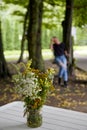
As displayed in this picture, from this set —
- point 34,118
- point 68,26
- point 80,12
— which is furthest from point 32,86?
point 80,12

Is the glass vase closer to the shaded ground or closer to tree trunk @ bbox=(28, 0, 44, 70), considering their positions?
the shaded ground

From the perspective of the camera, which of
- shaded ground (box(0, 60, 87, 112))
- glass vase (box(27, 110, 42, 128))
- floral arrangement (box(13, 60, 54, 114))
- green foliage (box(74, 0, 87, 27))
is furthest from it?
green foliage (box(74, 0, 87, 27))

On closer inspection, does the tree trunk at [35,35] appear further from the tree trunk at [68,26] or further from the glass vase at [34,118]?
the glass vase at [34,118]

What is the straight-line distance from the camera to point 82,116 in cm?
466

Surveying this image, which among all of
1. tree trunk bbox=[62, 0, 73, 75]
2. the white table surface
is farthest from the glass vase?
tree trunk bbox=[62, 0, 73, 75]

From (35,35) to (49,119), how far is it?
24.7ft

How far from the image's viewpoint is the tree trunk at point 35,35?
1162cm

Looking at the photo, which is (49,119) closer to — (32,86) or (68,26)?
(32,86)

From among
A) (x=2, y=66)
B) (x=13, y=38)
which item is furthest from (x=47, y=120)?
(x=13, y=38)

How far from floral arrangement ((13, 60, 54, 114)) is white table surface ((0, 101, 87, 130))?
285 millimetres

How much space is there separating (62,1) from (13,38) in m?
16.5

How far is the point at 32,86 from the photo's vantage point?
391 cm

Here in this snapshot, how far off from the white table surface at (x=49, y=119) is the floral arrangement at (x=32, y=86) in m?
0.28

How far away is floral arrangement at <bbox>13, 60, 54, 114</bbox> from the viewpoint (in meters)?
3.93
